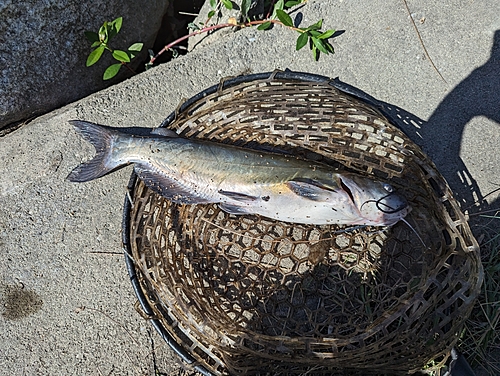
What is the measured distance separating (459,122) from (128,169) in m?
2.47

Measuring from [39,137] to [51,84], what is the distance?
41 centimetres

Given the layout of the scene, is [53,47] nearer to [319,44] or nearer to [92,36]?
[92,36]

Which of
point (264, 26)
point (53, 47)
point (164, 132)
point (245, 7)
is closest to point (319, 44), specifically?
point (264, 26)

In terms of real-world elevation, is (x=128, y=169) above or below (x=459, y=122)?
below

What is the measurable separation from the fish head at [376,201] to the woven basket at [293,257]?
0.24 meters

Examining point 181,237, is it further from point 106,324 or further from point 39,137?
point 39,137

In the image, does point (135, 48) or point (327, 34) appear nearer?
point (327, 34)

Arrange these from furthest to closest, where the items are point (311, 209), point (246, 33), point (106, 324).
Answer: point (246, 33) < point (106, 324) < point (311, 209)

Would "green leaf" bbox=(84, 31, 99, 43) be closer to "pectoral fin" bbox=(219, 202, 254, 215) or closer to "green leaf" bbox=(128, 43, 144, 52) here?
"green leaf" bbox=(128, 43, 144, 52)

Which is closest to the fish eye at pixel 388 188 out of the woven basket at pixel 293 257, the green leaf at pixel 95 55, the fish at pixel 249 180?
the fish at pixel 249 180

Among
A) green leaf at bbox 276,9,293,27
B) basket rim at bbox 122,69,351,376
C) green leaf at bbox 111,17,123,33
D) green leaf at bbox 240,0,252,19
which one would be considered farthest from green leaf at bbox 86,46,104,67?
green leaf at bbox 276,9,293,27

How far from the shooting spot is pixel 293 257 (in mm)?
2879

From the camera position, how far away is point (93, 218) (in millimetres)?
2977

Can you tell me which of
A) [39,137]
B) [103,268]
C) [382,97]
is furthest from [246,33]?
[103,268]
